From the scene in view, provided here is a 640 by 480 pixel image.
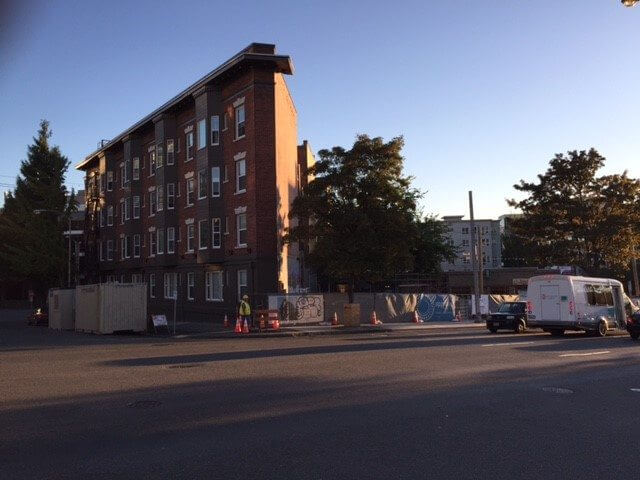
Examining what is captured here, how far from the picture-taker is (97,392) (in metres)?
10.2

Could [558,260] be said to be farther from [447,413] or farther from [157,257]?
[447,413]

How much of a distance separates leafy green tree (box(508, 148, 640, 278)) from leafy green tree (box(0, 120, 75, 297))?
124ft

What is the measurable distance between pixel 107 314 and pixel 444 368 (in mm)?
20053

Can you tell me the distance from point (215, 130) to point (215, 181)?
314 centimetres

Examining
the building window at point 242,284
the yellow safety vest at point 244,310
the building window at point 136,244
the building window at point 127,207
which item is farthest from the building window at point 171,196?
the yellow safety vest at point 244,310

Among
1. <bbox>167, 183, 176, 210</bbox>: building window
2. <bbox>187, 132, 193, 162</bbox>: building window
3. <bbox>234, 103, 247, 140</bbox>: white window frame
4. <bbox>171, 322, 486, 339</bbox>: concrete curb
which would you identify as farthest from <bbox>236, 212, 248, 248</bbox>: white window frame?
<bbox>167, 183, 176, 210</bbox>: building window

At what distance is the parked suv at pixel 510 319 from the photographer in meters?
25.8

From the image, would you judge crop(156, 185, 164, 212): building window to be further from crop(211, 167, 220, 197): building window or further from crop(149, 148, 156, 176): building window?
crop(211, 167, 220, 197): building window

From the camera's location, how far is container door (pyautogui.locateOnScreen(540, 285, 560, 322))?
23.2 metres

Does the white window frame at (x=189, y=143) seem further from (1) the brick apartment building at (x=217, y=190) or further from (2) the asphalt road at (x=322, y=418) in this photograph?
(2) the asphalt road at (x=322, y=418)

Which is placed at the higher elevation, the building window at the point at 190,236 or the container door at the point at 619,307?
the building window at the point at 190,236

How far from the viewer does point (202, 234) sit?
35.8 meters

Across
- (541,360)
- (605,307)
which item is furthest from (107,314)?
(605,307)

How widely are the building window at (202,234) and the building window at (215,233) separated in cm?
43
